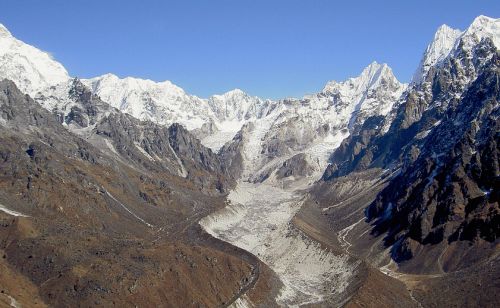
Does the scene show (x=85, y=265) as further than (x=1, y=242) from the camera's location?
No

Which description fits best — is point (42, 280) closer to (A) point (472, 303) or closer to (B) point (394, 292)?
(B) point (394, 292)

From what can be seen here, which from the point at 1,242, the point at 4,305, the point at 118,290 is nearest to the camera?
the point at 4,305

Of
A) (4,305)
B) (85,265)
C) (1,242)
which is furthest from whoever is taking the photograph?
(1,242)

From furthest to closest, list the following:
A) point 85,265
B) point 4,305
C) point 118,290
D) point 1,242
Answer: point 1,242 → point 85,265 → point 118,290 → point 4,305

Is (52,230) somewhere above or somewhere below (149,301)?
above

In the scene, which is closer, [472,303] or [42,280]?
[42,280]

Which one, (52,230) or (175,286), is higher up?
(52,230)

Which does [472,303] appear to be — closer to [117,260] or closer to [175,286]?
[175,286]

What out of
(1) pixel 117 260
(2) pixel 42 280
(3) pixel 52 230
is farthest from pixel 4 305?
(3) pixel 52 230

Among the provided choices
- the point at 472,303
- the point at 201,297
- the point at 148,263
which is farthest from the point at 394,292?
the point at 148,263
